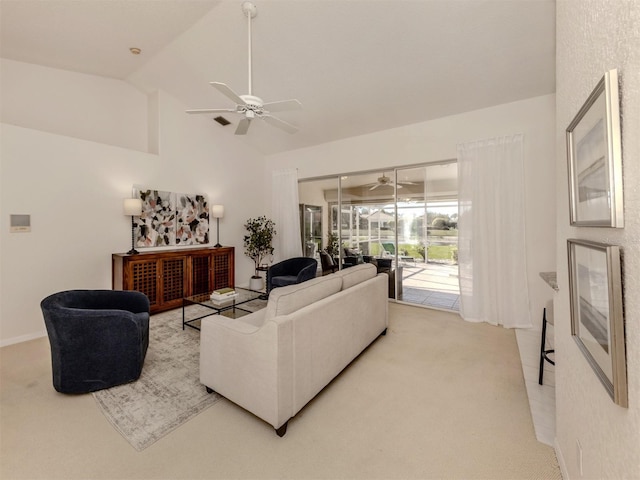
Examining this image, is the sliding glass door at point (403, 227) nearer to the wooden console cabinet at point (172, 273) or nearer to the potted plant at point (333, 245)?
the potted plant at point (333, 245)

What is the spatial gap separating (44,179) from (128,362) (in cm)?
273

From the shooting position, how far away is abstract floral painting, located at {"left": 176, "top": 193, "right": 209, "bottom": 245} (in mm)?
4699

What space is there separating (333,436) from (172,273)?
3.54 m

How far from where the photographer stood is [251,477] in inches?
57.8

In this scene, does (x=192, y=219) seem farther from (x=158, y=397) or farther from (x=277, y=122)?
(x=158, y=397)

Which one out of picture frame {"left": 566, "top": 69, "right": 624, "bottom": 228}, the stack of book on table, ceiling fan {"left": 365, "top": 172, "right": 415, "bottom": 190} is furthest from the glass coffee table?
picture frame {"left": 566, "top": 69, "right": 624, "bottom": 228}

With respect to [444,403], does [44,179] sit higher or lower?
higher

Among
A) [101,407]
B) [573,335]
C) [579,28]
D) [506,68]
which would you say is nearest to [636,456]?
[573,335]

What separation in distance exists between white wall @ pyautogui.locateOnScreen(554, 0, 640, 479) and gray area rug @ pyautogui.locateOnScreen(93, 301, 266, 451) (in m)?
2.18

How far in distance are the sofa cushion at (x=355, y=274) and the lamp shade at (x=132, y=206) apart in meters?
3.22

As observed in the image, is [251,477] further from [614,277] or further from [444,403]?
[614,277]

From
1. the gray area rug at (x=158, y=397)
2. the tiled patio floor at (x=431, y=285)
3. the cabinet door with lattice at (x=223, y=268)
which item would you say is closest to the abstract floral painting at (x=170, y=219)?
the cabinet door with lattice at (x=223, y=268)

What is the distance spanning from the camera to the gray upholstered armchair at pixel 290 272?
4.39 meters

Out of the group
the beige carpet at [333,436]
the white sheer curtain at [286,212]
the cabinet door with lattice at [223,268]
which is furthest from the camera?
the white sheer curtain at [286,212]
